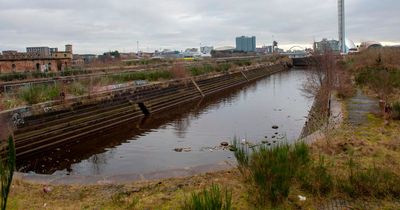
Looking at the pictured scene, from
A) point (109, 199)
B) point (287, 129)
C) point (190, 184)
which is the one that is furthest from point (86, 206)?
point (287, 129)

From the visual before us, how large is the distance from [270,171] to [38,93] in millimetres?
14835

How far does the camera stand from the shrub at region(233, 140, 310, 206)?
5.65 m

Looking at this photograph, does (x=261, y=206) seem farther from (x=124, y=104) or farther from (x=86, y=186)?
(x=124, y=104)

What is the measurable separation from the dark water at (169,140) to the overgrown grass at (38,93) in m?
2.93

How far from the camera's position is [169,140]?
53.8 ft

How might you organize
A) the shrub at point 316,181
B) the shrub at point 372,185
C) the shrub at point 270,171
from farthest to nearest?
the shrub at point 316,181 < the shrub at point 372,185 < the shrub at point 270,171

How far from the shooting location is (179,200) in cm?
627

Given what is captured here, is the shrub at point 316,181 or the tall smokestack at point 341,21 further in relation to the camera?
the tall smokestack at point 341,21

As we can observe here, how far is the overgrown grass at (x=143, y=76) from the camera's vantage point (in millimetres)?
28781

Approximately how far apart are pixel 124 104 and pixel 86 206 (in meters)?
16.8

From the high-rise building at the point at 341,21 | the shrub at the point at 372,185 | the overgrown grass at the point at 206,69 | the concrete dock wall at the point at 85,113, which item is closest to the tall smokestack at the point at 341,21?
the high-rise building at the point at 341,21

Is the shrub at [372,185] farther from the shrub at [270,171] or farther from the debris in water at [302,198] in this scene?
the shrub at [270,171]

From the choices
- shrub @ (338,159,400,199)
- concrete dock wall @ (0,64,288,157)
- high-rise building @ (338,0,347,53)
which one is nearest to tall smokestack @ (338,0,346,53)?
high-rise building @ (338,0,347,53)

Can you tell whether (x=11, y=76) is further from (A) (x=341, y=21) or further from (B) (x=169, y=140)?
(A) (x=341, y=21)
